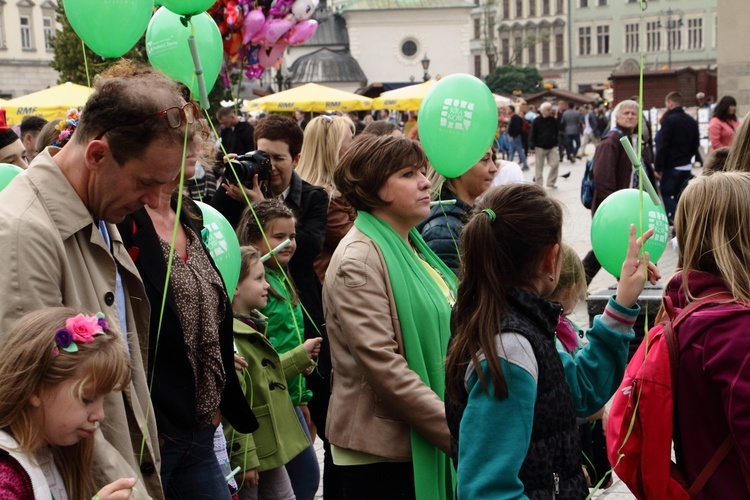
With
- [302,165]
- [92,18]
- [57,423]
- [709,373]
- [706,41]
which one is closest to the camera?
[57,423]

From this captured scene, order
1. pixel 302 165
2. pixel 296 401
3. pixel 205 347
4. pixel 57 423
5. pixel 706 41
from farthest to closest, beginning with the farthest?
pixel 706 41, pixel 302 165, pixel 296 401, pixel 205 347, pixel 57 423

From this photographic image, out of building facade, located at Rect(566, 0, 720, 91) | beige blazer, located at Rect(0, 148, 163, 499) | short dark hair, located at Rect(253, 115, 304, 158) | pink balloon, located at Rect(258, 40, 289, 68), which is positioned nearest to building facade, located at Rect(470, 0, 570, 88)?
building facade, located at Rect(566, 0, 720, 91)

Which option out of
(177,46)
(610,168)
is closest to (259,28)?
(177,46)

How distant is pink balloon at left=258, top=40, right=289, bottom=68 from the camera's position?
708 cm

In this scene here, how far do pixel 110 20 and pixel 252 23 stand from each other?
2.61m

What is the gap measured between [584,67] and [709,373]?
97.2 metres

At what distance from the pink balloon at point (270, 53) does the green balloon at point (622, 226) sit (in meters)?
3.37

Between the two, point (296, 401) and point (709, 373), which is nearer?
point (709, 373)

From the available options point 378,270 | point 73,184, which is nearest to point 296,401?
point 378,270

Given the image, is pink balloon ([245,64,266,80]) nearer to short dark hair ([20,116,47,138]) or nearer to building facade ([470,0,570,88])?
short dark hair ([20,116,47,138])

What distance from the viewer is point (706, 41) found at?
285ft

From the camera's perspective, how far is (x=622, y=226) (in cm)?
424

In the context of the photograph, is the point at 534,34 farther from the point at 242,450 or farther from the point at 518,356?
the point at 518,356

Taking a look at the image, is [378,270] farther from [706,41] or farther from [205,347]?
[706,41]
